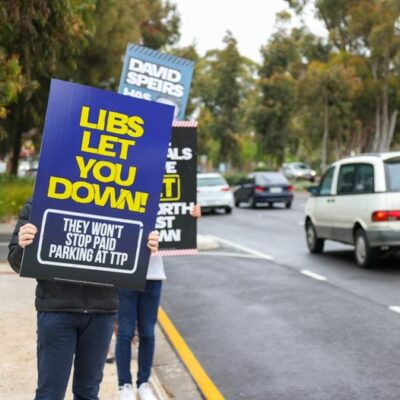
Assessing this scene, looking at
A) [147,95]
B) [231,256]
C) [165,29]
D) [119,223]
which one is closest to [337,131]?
[165,29]

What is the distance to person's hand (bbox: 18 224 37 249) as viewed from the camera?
3734 millimetres

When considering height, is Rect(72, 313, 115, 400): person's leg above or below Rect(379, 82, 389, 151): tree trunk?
below

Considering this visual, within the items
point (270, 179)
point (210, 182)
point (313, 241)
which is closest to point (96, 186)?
point (313, 241)

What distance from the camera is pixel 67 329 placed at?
3.72 m

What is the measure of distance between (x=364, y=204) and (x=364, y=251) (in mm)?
751

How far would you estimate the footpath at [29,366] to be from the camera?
5504 millimetres

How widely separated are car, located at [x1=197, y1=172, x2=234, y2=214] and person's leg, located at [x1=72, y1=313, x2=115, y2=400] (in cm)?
2272

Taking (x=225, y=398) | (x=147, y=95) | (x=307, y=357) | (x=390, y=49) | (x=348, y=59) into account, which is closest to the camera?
(x=225, y=398)

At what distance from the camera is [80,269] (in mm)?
3840

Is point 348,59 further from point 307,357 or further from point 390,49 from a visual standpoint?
point 307,357

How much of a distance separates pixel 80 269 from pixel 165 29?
119 ft

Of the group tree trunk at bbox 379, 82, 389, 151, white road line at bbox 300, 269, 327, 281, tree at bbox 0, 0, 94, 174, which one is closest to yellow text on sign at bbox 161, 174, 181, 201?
white road line at bbox 300, 269, 327, 281

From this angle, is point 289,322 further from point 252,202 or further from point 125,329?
point 252,202

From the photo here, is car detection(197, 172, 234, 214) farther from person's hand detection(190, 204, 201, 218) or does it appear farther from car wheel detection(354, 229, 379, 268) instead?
person's hand detection(190, 204, 201, 218)
